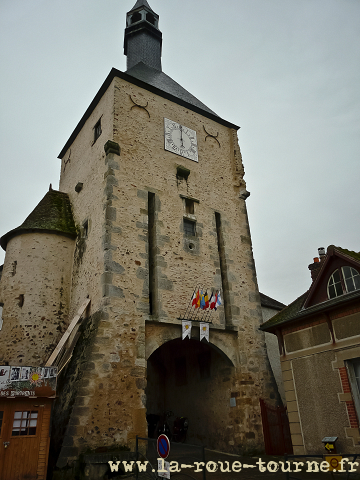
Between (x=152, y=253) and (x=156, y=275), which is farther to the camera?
(x=152, y=253)

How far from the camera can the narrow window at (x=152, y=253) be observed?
1073cm

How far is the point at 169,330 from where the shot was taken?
10547 millimetres

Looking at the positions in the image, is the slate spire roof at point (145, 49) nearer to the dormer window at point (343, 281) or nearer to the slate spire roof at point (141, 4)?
the slate spire roof at point (141, 4)

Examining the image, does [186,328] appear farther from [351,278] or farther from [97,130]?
[97,130]

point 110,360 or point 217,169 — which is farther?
point 217,169

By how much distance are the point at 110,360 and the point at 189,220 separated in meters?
5.46

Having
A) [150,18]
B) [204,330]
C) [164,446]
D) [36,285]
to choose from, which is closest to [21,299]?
[36,285]

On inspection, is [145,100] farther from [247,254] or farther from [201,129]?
[247,254]

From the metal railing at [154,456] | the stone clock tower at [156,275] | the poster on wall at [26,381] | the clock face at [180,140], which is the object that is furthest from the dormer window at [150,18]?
the metal railing at [154,456]

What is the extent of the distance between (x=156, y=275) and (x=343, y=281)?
4989 millimetres

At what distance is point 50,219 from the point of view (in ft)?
42.8

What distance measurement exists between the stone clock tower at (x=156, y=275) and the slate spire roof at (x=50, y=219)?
14.0 inches

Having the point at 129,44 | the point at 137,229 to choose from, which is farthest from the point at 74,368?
the point at 129,44

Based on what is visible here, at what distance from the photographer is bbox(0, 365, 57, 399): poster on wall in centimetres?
713
